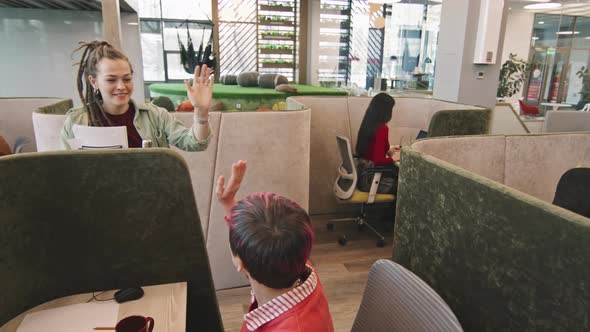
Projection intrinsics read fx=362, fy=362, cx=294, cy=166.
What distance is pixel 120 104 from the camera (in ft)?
5.03

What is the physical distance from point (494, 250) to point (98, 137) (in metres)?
1.41

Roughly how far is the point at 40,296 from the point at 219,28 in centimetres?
800

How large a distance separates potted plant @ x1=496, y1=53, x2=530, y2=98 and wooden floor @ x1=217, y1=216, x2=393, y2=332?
4.82 meters

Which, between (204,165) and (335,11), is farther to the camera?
(335,11)

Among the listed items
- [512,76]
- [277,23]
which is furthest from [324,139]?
[277,23]

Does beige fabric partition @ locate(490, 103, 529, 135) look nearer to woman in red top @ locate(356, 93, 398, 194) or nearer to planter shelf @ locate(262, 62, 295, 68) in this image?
woman in red top @ locate(356, 93, 398, 194)

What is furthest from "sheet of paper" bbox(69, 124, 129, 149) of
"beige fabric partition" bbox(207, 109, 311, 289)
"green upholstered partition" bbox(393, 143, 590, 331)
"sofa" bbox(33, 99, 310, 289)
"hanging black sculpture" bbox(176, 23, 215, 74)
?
"hanging black sculpture" bbox(176, 23, 215, 74)

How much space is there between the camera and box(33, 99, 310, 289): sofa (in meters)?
2.25

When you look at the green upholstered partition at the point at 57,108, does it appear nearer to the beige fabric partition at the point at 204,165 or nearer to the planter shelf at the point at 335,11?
the beige fabric partition at the point at 204,165

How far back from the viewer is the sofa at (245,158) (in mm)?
2248

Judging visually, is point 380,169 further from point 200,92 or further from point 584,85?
point 584,85

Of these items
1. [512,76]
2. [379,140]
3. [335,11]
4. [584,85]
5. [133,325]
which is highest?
[335,11]

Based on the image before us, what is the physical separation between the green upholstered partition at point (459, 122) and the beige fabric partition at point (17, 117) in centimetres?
328

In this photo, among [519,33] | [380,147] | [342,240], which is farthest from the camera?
[519,33]
